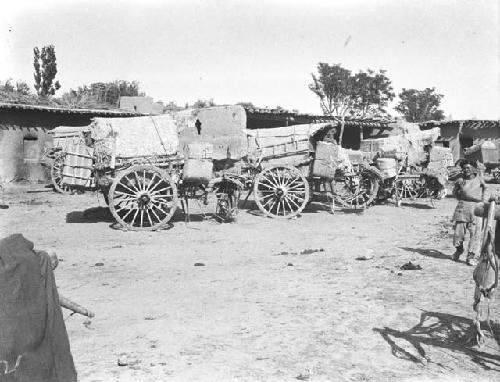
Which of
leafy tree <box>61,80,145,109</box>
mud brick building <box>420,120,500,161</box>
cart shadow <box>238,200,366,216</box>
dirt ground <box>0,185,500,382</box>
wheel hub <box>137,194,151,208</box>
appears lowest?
dirt ground <box>0,185,500,382</box>

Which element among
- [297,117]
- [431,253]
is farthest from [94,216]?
[297,117]

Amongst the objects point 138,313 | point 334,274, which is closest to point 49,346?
point 138,313

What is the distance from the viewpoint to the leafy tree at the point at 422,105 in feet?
140

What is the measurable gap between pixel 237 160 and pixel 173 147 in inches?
107

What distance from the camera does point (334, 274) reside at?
24.9 ft

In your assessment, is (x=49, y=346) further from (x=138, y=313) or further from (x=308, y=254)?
(x=308, y=254)

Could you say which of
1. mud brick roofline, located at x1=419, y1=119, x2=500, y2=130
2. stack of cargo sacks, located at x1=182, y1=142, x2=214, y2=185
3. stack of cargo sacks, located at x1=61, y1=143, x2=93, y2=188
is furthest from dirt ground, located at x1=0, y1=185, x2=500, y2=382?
mud brick roofline, located at x1=419, y1=119, x2=500, y2=130

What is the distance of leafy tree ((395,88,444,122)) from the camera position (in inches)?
1677

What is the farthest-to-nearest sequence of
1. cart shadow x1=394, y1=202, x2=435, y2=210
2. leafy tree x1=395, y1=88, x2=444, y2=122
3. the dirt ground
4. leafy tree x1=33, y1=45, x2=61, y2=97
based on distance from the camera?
leafy tree x1=395, y1=88, x2=444, y2=122 → leafy tree x1=33, y1=45, x2=61, y2=97 → cart shadow x1=394, y1=202, x2=435, y2=210 → the dirt ground

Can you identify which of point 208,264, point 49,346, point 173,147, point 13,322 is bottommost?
point 208,264

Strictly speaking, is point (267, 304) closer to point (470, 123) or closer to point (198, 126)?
point (198, 126)

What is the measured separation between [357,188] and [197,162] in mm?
5723

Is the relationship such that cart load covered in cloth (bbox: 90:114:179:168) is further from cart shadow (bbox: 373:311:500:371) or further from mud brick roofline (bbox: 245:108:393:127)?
mud brick roofline (bbox: 245:108:393:127)

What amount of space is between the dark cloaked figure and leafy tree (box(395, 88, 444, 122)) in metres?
42.9
